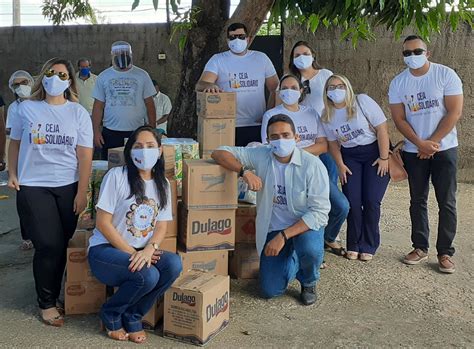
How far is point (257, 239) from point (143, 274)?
1.11 m

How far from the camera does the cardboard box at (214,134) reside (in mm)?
4969

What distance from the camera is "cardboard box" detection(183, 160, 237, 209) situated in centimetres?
432

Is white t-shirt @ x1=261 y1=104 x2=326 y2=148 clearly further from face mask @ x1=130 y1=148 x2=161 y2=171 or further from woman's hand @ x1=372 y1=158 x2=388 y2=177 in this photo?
face mask @ x1=130 y1=148 x2=161 y2=171

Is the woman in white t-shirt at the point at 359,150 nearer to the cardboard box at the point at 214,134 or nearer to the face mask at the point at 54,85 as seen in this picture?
the cardboard box at the point at 214,134

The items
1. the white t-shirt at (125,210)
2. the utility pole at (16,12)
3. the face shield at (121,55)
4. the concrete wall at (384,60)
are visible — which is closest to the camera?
the white t-shirt at (125,210)

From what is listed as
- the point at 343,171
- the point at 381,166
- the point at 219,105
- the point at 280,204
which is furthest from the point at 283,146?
the point at 381,166

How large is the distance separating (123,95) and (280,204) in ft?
6.72

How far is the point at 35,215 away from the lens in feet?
13.1

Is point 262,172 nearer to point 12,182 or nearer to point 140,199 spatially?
point 140,199

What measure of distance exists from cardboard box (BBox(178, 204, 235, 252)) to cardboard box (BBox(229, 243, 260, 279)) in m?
0.41

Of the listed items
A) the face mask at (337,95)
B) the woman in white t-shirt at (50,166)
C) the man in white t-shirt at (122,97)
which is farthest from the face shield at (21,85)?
the face mask at (337,95)

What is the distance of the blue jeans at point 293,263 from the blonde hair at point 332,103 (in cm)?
105

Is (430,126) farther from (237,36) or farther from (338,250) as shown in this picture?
(237,36)

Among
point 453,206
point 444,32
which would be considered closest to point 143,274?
point 453,206
